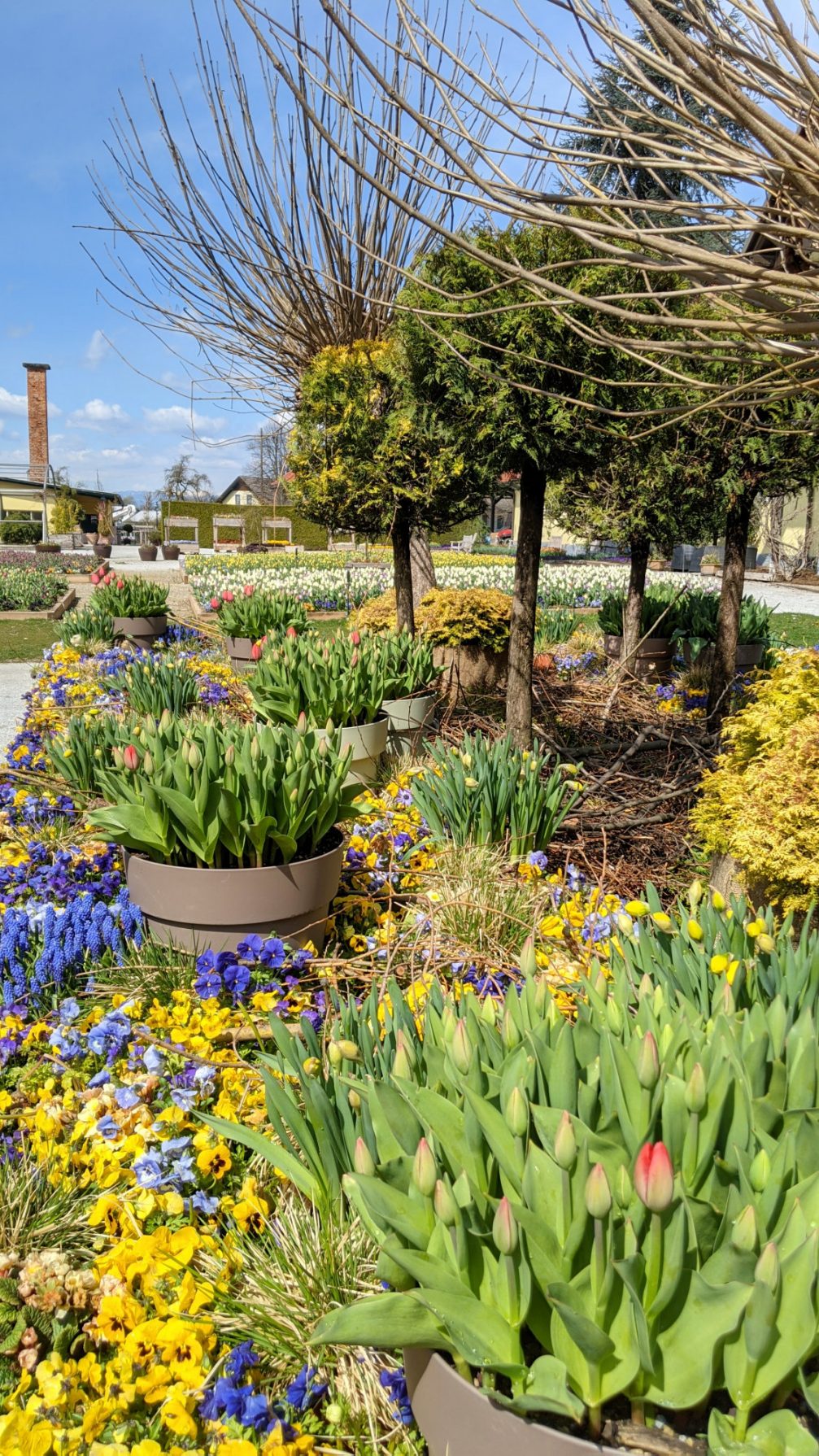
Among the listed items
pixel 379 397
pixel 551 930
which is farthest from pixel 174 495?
pixel 551 930

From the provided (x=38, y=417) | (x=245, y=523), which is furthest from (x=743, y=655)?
(x=38, y=417)

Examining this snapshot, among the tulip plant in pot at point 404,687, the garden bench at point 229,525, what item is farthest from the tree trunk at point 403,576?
the garden bench at point 229,525

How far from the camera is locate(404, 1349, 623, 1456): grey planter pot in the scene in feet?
3.50

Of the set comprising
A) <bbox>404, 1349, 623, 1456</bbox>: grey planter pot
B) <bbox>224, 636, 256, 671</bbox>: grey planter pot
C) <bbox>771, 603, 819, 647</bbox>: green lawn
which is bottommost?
<bbox>404, 1349, 623, 1456</bbox>: grey planter pot

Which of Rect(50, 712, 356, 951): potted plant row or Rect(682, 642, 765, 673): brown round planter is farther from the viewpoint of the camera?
Rect(682, 642, 765, 673): brown round planter

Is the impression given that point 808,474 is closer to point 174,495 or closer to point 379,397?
point 379,397

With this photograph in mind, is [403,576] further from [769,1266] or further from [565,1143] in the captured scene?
→ [769,1266]

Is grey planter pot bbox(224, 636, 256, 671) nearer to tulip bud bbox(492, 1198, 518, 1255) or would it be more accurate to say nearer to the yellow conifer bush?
the yellow conifer bush

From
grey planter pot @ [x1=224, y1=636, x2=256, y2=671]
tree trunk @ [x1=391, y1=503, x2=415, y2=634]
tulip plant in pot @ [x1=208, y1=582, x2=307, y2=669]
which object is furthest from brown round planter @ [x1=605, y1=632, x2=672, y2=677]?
grey planter pot @ [x1=224, y1=636, x2=256, y2=671]

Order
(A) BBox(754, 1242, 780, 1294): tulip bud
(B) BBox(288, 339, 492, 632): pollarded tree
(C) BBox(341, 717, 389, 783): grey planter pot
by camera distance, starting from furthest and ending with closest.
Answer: (B) BBox(288, 339, 492, 632): pollarded tree, (C) BBox(341, 717, 389, 783): grey planter pot, (A) BBox(754, 1242, 780, 1294): tulip bud

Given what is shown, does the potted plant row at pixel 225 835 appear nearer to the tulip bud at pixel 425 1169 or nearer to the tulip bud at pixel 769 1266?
the tulip bud at pixel 425 1169

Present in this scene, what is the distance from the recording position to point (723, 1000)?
66.7 inches

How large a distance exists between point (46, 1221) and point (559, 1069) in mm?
→ 1214

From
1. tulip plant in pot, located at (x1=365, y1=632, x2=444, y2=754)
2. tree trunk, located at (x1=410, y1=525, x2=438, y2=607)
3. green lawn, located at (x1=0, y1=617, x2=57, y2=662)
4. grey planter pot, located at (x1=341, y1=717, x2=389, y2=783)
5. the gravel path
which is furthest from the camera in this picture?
green lawn, located at (x1=0, y1=617, x2=57, y2=662)
